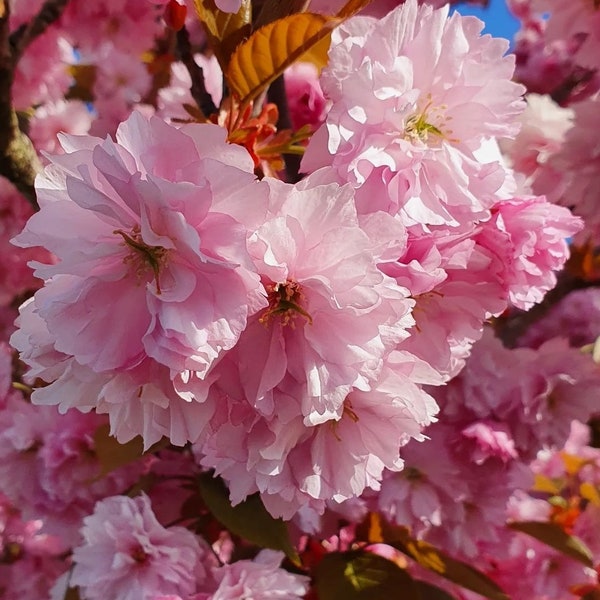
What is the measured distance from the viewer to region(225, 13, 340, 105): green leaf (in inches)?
21.4

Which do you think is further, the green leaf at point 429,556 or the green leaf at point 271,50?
the green leaf at point 429,556

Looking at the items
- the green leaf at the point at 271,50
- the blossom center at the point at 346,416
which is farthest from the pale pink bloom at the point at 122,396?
the green leaf at the point at 271,50

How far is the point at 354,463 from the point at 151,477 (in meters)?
0.45

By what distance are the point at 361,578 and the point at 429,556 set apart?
13 centimetres

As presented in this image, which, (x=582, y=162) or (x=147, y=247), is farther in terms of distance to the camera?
(x=582, y=162)

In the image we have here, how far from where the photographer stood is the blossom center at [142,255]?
462 millimetres

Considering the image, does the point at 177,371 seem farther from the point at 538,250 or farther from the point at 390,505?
the point at 390,505

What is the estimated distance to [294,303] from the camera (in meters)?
0.49

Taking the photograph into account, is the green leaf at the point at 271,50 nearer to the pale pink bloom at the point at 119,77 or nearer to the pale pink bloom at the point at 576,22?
the pale pink bloom at the point at 576,22

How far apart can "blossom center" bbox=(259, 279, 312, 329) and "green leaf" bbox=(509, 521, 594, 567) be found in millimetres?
693

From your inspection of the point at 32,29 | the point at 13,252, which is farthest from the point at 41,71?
the point at 32,29

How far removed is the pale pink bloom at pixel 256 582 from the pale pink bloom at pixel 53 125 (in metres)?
0.96

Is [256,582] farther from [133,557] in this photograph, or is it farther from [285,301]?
[285,301]

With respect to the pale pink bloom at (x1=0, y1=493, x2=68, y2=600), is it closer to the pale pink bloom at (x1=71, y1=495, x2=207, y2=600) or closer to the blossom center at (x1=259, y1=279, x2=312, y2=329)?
the pale pink bloom at (x1=71, y1=495, x2=207, y2=600)
